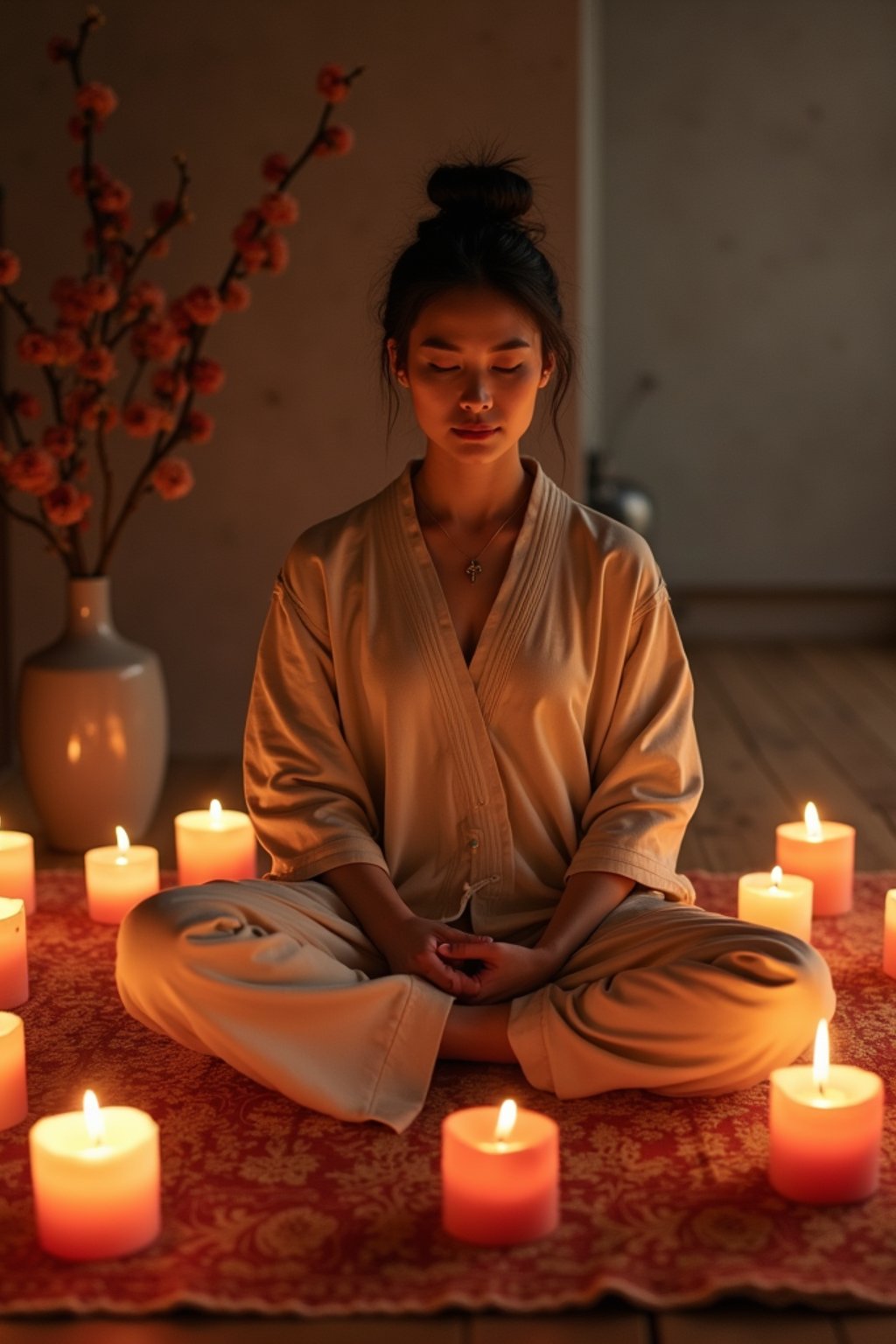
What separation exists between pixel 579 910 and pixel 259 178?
221cm

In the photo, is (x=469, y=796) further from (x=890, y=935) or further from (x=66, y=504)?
(x=66, y=504)

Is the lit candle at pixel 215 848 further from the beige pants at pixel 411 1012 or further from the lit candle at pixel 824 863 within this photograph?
the lit candle at pixel 824 863

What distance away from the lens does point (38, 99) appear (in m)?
3.62

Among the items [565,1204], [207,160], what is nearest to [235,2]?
[207,160]

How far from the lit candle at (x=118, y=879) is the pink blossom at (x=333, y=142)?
4.14ft

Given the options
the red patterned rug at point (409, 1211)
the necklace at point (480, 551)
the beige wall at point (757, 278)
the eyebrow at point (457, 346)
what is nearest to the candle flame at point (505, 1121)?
the red patterned rug at point (409, 1211)

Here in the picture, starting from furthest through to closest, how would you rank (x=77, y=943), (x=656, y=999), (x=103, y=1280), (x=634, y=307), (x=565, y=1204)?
(x=634, y=307)
(x=77, y=943)
(x=656, y=999)
(x=565, y=1204)
(x=103, y=1280)

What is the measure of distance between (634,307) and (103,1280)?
440cm

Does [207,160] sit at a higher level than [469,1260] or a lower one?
higher

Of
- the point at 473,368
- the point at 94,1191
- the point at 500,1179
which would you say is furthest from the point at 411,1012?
the point at 473,368

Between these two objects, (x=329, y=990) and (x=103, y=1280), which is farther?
(x=329, y=990)

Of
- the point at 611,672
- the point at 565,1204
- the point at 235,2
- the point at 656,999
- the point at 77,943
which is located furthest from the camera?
the point at 235,2

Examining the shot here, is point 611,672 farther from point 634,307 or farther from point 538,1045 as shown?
point 634,307

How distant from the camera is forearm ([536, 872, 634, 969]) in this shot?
205 centimetres
